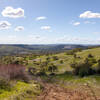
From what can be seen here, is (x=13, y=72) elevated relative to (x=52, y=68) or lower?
elevated

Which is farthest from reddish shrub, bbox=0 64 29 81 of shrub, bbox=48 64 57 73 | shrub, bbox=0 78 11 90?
shrub, bbox=48 64 57 73

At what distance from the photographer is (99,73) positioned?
2798 cm

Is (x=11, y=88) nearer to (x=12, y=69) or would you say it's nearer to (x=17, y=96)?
(x=17, y=96)

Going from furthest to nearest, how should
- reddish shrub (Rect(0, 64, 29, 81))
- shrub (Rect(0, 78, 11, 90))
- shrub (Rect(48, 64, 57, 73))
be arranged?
1. shrub (Rect(48, 64, 57, 73))
2. reddish shrub (Rect(0, 64, 29, 81))
3. shrub (Rect(0, 78, 11, 90))

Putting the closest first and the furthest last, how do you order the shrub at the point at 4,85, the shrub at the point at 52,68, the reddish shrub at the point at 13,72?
the shrub at the point at 4,85, the reddish shrub at the point at 13,72, the shrub at the point at 52,68

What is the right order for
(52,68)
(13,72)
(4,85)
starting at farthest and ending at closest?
(52,68), (13,72), (4,85)

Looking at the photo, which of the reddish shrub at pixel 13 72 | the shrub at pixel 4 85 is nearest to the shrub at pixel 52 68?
the reddish shrub at pixel 13 72

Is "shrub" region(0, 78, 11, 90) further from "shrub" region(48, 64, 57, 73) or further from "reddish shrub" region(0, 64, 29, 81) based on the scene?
"shrub" region(48, 64, 57, 73)

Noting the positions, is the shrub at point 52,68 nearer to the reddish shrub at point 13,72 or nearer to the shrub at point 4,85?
the reddish shrub at point 13,72

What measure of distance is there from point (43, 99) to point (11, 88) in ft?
12.5

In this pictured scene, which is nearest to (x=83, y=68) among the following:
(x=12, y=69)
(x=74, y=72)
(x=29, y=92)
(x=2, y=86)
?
(x=74, y=72)

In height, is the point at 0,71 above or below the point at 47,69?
above

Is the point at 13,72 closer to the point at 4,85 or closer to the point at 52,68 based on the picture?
the point at 4,85

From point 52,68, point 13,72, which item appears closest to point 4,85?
point 13,72
